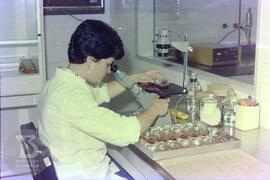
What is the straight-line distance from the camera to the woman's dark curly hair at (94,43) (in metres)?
1.37

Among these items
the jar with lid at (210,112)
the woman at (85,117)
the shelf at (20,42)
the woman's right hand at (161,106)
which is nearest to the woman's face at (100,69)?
the woman at (85,117)

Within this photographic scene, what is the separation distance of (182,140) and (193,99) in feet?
1.27

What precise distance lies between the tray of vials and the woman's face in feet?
0.83

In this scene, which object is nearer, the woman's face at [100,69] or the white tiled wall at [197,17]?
the woman's face at [100,69]

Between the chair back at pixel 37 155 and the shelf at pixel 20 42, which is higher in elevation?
the shelf at pixel 20 42

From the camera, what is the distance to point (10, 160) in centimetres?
251

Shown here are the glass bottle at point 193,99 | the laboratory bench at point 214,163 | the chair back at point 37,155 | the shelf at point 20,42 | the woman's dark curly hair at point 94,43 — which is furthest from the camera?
the shelf at point 20,42

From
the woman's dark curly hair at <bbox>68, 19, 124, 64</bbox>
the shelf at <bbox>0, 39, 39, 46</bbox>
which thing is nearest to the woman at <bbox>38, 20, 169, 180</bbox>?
the woman's dark curly hair at <bbox>68, 19, 124, 64</bbox>

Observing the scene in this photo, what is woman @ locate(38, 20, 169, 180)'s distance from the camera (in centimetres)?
130

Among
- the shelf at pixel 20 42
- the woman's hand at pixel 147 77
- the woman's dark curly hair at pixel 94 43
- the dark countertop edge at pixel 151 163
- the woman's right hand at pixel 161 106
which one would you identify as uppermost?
the woman's dark curly hair at pixel 94 43

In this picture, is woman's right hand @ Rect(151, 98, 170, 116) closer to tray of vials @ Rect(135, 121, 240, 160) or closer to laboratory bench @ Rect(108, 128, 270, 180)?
tray of vials @ Rect(135, 121, 240, 160)

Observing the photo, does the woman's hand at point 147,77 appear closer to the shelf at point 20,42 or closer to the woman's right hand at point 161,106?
the woman's right hand at point 161,106

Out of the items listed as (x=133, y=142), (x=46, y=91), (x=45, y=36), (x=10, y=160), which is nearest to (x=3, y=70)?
(x=45, y=36)

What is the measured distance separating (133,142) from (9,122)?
1421 millimetres
